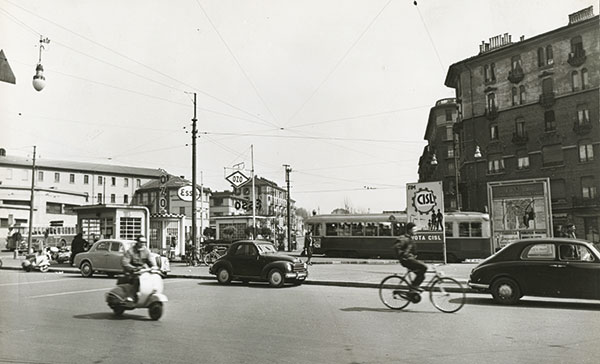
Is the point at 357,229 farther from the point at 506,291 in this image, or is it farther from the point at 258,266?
the point at 506,291

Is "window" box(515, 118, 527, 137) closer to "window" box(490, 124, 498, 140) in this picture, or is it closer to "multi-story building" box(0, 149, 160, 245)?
"window" box(490, 124, 498, 140)

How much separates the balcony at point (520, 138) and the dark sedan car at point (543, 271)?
4112 centimetres

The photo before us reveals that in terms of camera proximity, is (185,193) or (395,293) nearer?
(395,293)

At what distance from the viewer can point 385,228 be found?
3253 cm

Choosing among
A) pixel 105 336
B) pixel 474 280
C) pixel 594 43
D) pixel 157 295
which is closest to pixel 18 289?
pixel 157 295

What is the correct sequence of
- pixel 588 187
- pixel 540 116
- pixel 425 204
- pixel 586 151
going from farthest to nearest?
pixel 540 116 → pixel 586 151 → pixel 588 187 → pixel 425 204

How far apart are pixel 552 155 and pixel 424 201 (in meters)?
30.9

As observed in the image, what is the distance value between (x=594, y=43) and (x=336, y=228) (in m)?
28.4

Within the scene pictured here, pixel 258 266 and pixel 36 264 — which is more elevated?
pixel 258 266

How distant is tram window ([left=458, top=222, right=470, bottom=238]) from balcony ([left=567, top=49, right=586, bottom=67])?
2430cm

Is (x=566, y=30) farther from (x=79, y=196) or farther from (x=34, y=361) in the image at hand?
(x=79, y=196)

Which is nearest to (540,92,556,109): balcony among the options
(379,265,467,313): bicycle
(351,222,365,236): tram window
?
(351,222,365,236): tram window

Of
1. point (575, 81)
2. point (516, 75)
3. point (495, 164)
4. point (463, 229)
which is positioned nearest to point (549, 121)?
point (575, 81)

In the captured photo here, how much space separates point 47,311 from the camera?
10.7m
